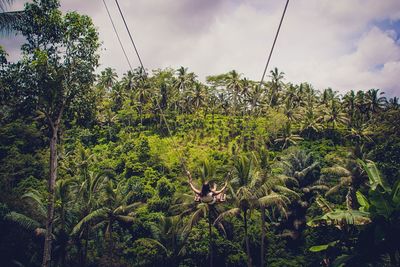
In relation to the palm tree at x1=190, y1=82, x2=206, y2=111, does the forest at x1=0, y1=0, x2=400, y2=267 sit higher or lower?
lower

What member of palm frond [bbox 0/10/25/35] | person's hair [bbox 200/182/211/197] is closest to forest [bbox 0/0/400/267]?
palm frond [bbox 0/10/25/35]

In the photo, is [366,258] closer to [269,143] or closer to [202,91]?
[269,143]

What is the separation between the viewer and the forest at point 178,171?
571 inches

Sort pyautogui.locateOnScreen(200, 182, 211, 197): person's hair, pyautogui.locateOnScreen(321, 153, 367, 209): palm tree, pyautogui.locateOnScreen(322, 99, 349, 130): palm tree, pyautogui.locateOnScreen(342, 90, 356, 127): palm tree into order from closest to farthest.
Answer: pyautogui.locateOnScreen(200, 182, 211, 197): person's hair < pyautogui.locateOnScreen(321, 153, 367, 209): palm tree < pyautogui.locateOnScreen(322, 99, 349, 130): palm tree < pyautogui.locateOnScreen(342, 90, 356, 127): palm tree

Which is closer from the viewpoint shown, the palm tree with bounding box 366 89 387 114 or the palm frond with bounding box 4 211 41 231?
the palm frond with bounding box 4 211 41 231

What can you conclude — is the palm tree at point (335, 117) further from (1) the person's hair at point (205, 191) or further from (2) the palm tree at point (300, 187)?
(1) the person's hair at point (205, 191)

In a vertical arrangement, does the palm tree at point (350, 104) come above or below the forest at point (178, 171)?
above

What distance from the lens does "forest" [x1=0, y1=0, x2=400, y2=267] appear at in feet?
47.6

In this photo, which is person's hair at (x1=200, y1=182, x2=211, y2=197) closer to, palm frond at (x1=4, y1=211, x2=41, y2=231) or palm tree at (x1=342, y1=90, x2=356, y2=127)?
palm frond at (x1=4, y1=211, x2=41, y2=231)

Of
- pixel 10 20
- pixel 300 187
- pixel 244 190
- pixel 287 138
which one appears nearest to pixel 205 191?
pixel 10 20

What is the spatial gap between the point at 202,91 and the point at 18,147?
27.3 m

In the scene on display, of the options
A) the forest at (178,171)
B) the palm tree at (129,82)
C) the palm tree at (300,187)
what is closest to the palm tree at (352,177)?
the forest at (178,171)

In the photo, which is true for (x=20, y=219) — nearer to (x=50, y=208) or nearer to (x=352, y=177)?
(x=50, y=208)

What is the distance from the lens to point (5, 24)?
7.13 metres
